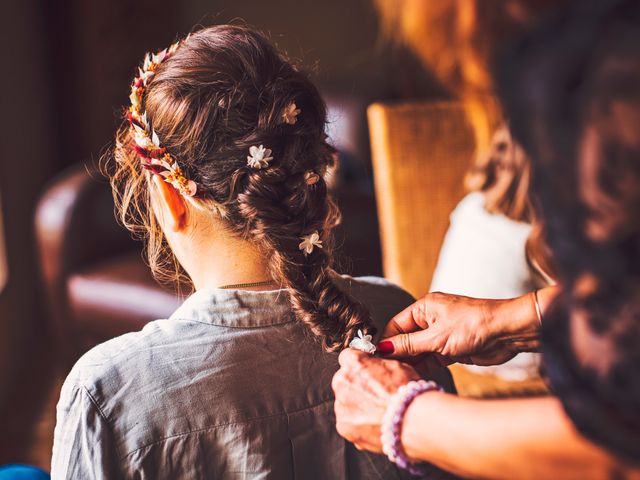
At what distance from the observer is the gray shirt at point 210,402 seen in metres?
0.87

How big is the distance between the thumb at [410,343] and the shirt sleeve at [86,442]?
36cm

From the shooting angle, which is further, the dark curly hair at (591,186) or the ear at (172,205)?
the ear at (172,205)

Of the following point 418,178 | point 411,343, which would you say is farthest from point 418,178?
point 411,343

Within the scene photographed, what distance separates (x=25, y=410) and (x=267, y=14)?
237cm

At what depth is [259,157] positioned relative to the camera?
912mm

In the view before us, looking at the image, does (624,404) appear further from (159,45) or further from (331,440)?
(159,45)

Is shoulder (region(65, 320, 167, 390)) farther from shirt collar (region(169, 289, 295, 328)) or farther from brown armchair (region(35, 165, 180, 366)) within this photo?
brown armchair (region(35, 165, 180, 366))

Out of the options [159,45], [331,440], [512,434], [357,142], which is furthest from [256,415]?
[159,45]

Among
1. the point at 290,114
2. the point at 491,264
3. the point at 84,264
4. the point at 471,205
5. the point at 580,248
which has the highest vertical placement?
the point at 290,114

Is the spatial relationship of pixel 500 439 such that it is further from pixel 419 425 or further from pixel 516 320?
pixel 516 320

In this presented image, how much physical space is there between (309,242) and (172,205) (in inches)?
7.4

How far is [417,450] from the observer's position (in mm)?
797

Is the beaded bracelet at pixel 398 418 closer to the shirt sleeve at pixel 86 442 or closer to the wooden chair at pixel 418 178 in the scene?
the shirt sleeve at pixel 86 442

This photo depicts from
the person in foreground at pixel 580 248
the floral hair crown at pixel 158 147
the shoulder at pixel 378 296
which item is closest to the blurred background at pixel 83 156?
the shoulder at pixel 378 296
